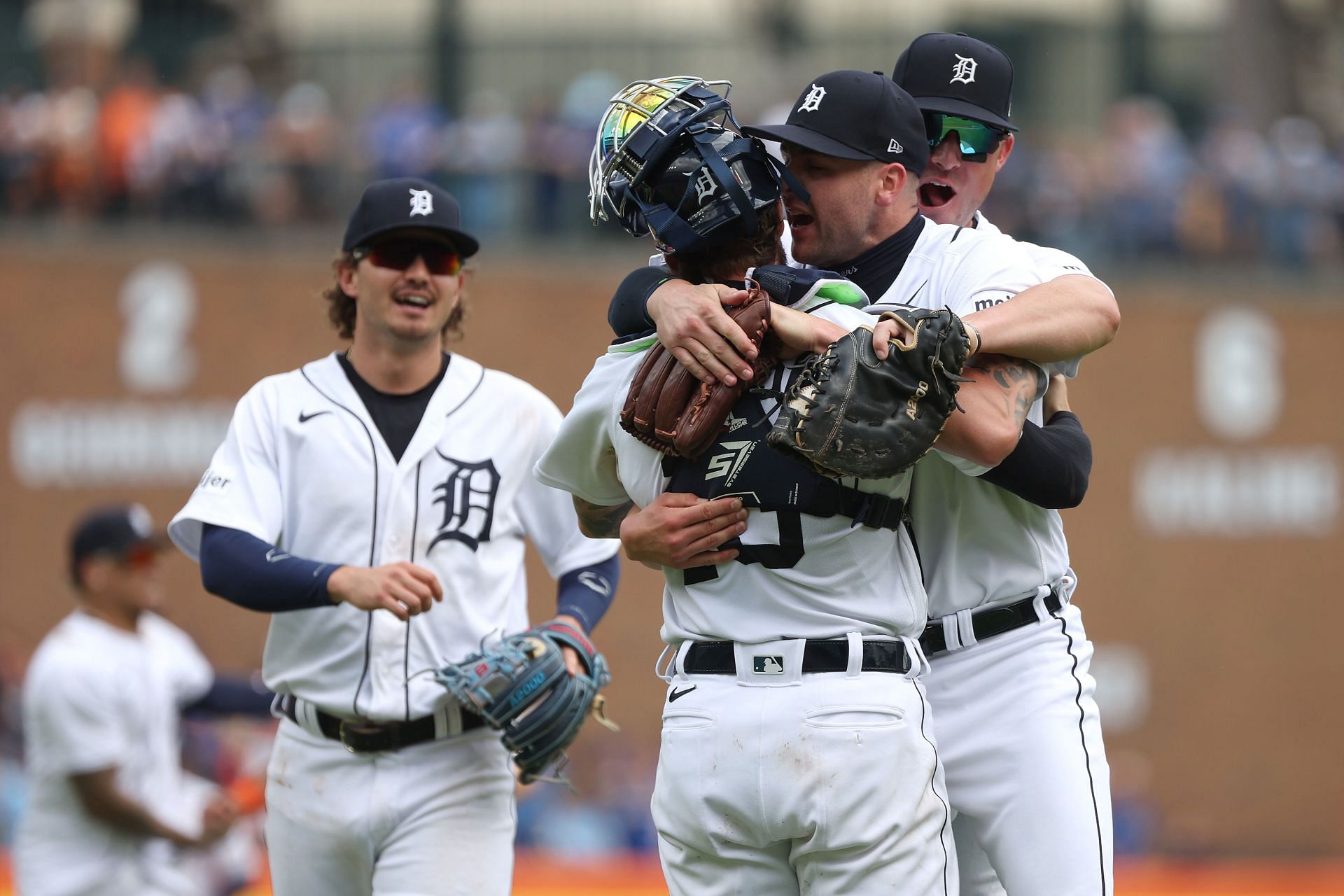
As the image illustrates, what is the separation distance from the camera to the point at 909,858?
324 centimetres

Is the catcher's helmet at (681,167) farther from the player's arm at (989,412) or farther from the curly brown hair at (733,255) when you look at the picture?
the player's arm at (989,412)

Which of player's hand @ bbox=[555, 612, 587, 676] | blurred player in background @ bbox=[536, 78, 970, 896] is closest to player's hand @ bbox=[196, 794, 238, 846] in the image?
player's hand @ bbox=[555, 612, 587, 676]

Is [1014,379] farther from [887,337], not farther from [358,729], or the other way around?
[358,729]

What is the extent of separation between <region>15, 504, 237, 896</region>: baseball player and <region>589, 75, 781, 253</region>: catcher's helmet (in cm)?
356

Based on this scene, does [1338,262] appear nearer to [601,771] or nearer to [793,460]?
[601,771]

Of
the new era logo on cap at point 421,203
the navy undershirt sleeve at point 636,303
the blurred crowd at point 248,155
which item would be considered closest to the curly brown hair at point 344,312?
the new era logo on cap at point 421,203

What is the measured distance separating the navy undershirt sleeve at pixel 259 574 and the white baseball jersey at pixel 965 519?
145 cm

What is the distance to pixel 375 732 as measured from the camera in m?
4.45

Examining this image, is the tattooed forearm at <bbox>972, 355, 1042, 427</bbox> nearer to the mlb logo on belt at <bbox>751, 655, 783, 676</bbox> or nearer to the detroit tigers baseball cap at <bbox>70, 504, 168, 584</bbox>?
the mlb logo on belt at <bbox>751, 655, 783, 676</bbox>

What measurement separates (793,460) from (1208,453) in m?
15.6

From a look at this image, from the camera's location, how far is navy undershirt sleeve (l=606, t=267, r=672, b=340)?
3488 millimetres

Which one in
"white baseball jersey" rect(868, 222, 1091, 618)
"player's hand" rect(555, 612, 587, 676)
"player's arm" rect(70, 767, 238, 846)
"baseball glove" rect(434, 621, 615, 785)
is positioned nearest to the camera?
"white baseball jersey" rect(868, 222, 1091, 618)

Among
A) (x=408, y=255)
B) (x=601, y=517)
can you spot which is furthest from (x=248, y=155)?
(x=601, y=517)

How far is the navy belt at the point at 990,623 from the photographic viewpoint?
146 inches
